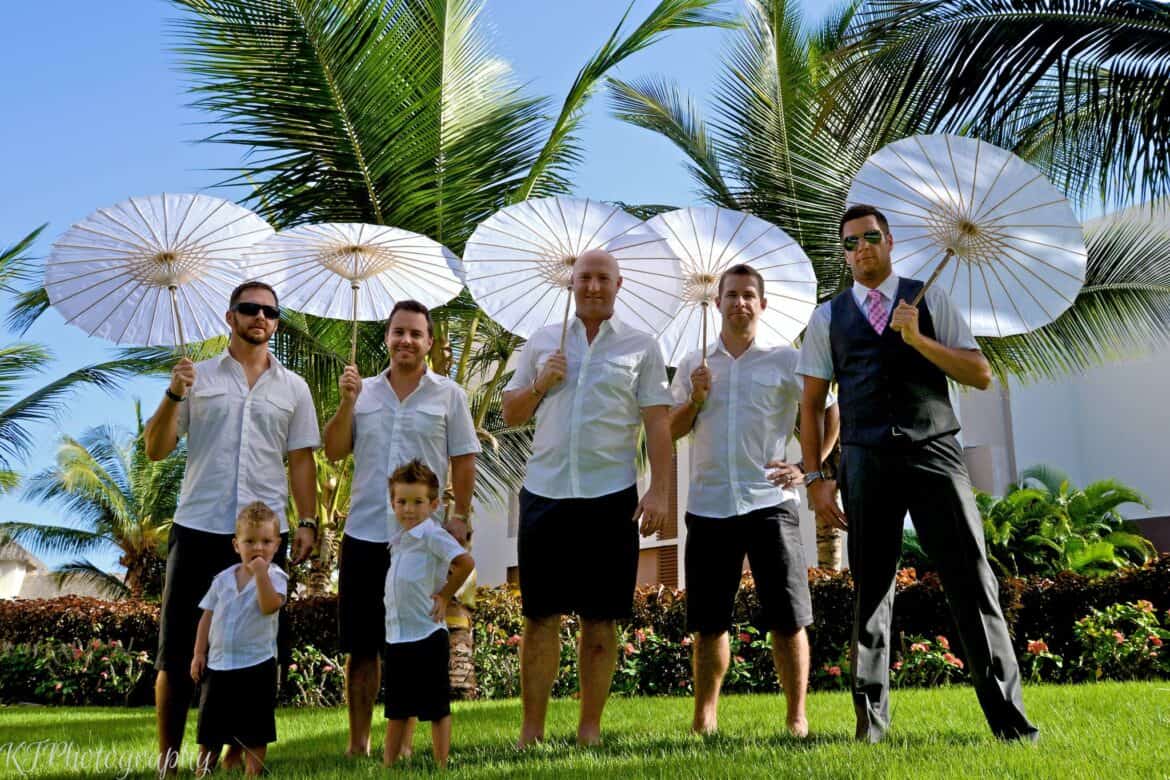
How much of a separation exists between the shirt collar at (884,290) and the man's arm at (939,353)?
0.21 metres

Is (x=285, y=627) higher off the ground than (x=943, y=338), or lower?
lower

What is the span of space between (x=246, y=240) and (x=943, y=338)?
3511 millimetres

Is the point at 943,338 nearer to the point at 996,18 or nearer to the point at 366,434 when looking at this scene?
the point at 366,434

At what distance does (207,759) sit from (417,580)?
43.6 inches

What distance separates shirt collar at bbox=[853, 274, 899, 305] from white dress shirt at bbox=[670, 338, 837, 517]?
75 cm

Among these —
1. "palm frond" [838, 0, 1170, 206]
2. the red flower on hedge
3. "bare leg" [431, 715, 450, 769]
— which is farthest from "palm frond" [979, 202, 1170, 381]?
"bare leg" [431, 715, 450, 769]

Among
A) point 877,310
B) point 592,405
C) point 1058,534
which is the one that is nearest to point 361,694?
point 592,405

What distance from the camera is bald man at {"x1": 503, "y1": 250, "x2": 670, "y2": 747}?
15.5ft

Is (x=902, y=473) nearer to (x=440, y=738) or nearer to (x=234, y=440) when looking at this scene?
(x=440, y=738)

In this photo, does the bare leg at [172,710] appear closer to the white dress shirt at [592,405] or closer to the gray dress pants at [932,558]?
the white dress shirt at [592,405]

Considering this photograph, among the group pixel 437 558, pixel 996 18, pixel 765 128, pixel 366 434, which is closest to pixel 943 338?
pixel 437 558

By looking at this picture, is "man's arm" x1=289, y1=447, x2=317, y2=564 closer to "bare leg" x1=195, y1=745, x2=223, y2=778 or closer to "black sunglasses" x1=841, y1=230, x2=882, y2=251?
"bare leg" x1=195, y1=745, x2=223, y2=778

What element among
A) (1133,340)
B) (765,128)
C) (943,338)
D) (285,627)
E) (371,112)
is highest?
(765,128)

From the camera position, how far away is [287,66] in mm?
8688
